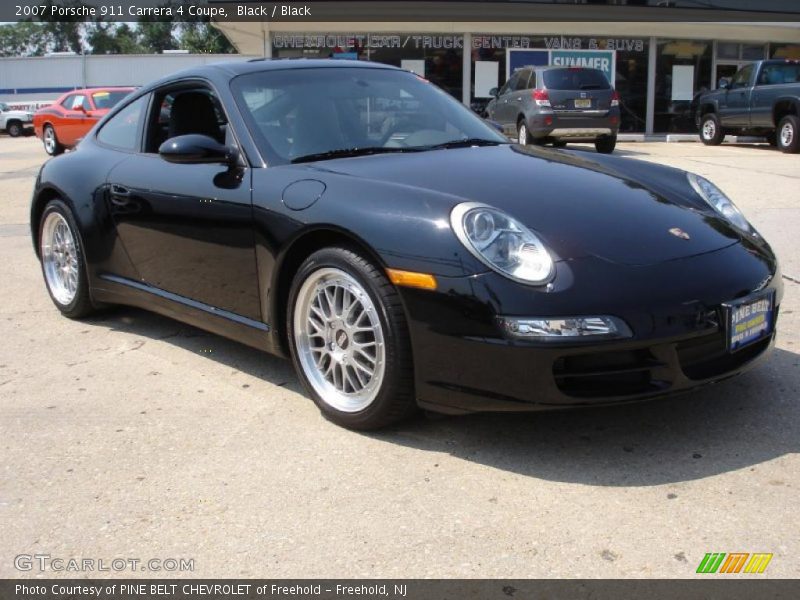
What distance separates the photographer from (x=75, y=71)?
3719cm

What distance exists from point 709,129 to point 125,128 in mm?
17078

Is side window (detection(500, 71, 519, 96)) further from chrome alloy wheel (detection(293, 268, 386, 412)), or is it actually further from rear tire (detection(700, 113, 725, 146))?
chrome alloy wheel (detection(293, 268, 386, 412))

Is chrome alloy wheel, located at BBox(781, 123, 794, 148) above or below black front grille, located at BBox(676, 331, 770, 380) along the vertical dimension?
below

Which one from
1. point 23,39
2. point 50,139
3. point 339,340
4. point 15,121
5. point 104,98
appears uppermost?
point 23,39

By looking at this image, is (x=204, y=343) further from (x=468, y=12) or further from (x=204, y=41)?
(x=204, y=41)

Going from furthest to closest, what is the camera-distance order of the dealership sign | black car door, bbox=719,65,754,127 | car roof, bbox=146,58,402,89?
the dealership sign
black car door, bbox=719,65,754,127
car roof, bbox=146,58,402,89

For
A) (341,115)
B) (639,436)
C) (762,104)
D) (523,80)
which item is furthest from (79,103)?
(639,436)

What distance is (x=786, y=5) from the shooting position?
83.6ft

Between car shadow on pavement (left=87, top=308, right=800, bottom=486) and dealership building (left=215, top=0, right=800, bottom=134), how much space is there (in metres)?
19.5

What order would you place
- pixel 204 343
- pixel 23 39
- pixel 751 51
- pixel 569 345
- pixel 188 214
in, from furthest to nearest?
pixel 23 39 < pixel 751 51 < pixel 204 343 < pixel 188 214 < pixel 569 345

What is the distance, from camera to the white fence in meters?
35.9

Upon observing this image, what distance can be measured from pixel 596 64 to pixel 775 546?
A: 2265 centimetres

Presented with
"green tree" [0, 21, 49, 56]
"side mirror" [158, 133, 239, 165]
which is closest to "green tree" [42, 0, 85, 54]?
"green tree" [0, 21, 49, 56]
